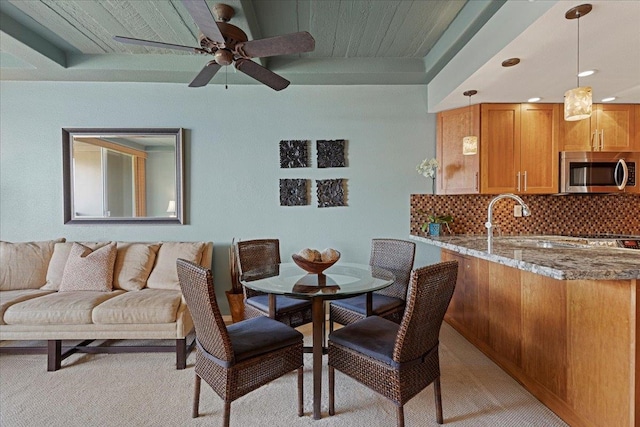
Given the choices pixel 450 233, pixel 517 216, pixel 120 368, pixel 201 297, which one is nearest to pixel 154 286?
pixel 120 368

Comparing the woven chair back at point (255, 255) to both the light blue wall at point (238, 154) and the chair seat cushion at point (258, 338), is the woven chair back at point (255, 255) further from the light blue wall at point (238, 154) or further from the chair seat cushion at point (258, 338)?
the chair seat cushion at point (258, 338)

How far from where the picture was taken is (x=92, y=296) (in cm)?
276

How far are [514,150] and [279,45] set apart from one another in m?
2.70

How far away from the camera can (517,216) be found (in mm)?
3674

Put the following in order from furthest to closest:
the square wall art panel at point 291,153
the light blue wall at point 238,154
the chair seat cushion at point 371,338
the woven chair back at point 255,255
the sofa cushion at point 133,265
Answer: the square wall art panel at point 291,153
the light blue wall at point 238,154
the sofa cushion at point 133,265
the woven chair back at point 255,255
the chair seat cushion at point 371,338

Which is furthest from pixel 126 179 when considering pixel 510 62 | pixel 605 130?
pixel 605 130

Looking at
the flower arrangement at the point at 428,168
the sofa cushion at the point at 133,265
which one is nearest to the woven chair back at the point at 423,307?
the flower arrangement at the point at 428,168

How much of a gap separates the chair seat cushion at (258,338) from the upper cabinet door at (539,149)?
2.87 meters

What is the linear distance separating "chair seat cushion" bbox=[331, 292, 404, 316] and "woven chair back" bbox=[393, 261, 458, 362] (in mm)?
700

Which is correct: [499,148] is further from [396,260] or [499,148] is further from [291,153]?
[291,153]

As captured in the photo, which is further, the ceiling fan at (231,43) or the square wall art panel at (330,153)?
the square wall art panel at (330,153)

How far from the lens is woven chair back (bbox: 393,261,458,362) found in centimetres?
157

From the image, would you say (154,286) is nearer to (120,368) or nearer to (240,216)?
(120,368)

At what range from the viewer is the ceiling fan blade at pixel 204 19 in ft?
5.14
